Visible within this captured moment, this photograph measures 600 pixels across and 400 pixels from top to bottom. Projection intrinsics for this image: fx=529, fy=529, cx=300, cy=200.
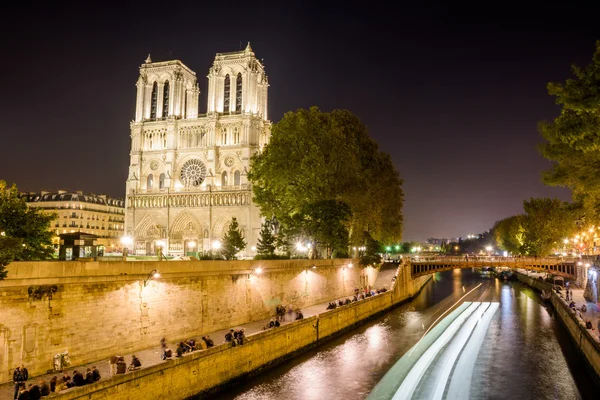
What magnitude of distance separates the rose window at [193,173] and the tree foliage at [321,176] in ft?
73.7

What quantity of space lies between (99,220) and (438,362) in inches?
2624

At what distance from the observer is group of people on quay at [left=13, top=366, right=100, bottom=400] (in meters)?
10.8

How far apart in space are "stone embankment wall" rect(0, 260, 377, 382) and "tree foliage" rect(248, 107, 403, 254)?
36.2ft

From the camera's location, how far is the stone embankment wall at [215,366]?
41.5 ft

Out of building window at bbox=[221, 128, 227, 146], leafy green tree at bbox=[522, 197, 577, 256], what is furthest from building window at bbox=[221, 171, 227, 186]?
leafy green tree at bbox=[522, 197, 577, 256]

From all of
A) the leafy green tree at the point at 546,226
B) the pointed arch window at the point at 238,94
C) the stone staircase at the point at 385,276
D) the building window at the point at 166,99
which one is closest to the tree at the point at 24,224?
the stone staircase at the point at 385,276

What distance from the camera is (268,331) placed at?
65.0 ft

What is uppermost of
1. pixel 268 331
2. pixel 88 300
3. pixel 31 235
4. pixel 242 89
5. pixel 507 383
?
pixel 242 89

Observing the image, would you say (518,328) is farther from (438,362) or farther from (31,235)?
(31,235)

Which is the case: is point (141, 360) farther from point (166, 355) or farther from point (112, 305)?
point (112, 305)

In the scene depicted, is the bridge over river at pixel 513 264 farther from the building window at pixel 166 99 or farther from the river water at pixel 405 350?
the building window at pixel 166 99

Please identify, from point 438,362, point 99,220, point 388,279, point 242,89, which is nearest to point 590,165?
point 438,362

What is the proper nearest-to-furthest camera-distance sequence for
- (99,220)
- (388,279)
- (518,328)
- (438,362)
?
1. (438,362)
2. (518,328)
3. (388,279)
4. (99,220)

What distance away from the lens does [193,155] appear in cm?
6281
